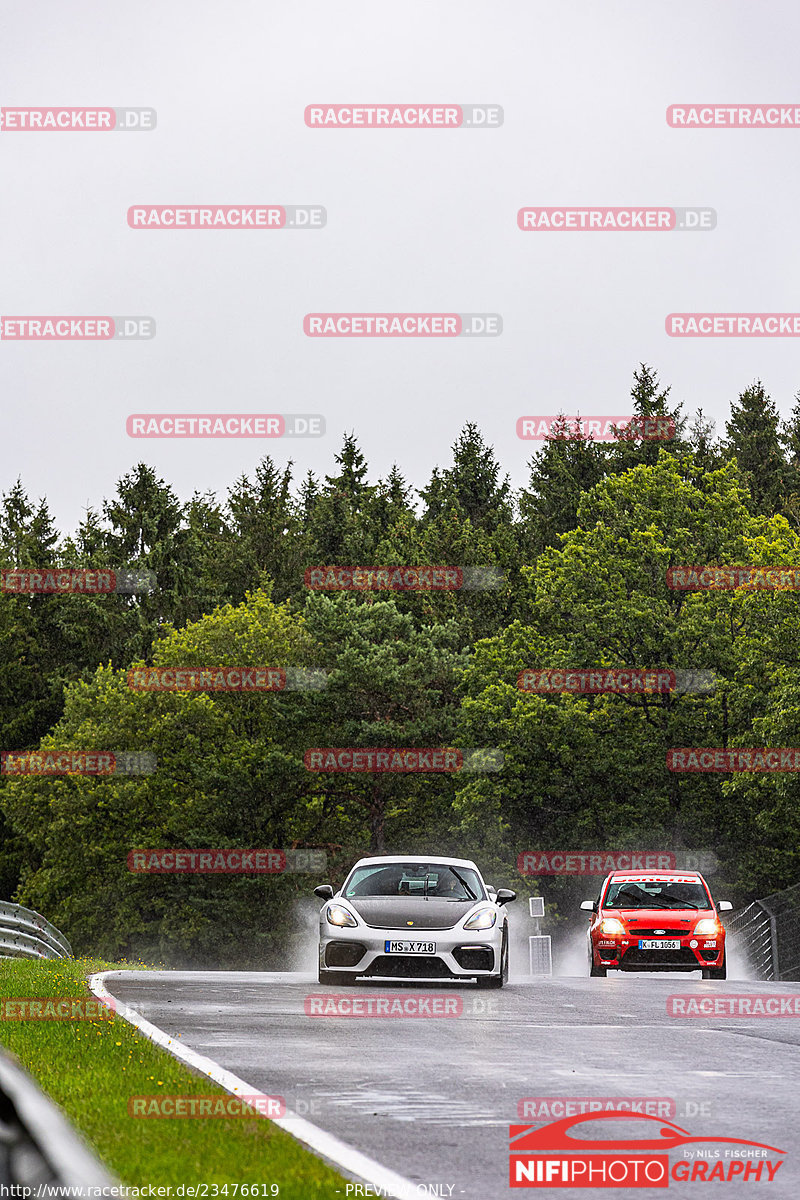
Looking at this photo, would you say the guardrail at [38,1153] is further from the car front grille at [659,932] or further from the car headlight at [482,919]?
the car front grille at [659,932]

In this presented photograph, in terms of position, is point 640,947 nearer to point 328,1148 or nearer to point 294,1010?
point 294,1010

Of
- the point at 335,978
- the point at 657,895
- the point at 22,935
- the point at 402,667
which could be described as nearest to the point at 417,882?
the point at 335,978

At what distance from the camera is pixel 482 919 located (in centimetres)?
1794

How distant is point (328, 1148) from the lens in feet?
22.6

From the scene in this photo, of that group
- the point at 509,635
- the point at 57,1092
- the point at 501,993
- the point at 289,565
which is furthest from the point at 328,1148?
the point at 289,565

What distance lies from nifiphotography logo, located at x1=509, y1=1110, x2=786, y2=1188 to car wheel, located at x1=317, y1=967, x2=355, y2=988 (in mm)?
10956

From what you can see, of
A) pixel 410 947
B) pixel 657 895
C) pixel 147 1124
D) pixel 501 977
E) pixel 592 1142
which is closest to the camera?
pixel 592 1142

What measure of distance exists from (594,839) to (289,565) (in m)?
32.9

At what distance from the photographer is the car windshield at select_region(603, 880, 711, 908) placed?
23688mm

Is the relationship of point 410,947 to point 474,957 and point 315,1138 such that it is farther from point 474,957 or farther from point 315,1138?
point 315,1138

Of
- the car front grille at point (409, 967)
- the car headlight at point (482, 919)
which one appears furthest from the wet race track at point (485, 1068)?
the car headlight at point (482, 919)

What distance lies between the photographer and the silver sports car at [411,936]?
17.7 meters

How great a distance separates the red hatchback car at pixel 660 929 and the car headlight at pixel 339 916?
6.04 m

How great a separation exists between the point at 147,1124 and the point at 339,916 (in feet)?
35.0
